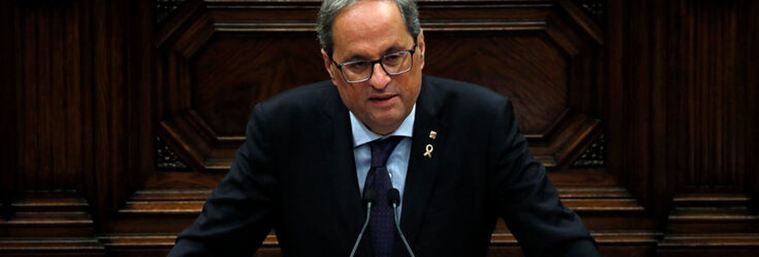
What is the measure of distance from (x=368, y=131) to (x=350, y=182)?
0.10 m

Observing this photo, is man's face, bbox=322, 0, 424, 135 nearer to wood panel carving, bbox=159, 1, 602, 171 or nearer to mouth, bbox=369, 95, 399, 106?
mouth, bbox=369, 95, 399, 106

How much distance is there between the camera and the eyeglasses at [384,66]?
2.34 meters

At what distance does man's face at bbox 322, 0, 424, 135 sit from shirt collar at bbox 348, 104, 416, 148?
9cm

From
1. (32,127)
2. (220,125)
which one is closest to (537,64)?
(220,125)

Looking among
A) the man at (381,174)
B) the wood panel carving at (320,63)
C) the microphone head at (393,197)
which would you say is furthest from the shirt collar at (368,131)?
the wood panel carving at (320,63)

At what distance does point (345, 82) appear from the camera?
94.1 inches

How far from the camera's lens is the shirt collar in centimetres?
251

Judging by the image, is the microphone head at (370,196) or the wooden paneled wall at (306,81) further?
the wooden paneled wall at (306,81)

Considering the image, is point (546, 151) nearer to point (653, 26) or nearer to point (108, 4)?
point (653, 26)

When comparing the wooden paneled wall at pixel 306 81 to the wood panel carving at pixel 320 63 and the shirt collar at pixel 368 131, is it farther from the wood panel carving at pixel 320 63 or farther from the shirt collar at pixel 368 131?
the shirt collar at pixel 368 131

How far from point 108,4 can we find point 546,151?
117 centimetres

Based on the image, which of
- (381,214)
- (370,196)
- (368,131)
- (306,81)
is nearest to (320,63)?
(306,81)

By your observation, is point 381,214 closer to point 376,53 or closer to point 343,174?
point 343,174

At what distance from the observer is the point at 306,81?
3.41 metres
